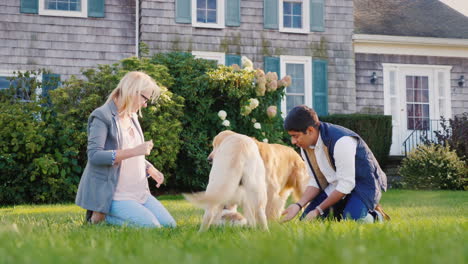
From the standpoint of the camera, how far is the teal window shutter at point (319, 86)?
1448 centimetres

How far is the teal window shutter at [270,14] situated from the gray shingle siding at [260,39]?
111mm

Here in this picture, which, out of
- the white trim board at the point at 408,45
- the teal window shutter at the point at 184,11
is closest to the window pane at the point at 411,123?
the white trim board at the point at 408,45

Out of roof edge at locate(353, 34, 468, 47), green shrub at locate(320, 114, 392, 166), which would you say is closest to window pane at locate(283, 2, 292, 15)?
roof edge at locate(353, 34, 468, 47)

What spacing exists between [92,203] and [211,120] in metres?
6.40

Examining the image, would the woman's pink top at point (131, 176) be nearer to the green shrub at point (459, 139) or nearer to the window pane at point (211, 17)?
the green shrub at point (459, 139)

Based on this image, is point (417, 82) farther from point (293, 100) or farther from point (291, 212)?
point (291, 212)

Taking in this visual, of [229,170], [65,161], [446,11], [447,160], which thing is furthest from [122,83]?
[446,11]

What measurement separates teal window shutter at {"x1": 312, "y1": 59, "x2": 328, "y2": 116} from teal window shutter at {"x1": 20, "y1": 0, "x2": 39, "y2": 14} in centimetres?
714

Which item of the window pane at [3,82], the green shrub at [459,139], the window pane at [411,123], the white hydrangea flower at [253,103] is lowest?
the green shrub at [459,139]

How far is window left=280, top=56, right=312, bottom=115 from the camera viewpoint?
567 inches

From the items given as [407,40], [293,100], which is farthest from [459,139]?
[293,100]

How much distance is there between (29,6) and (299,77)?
7.00m

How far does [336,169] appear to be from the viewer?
4.43 metres

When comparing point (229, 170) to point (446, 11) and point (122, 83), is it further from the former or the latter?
point (446, 11)
